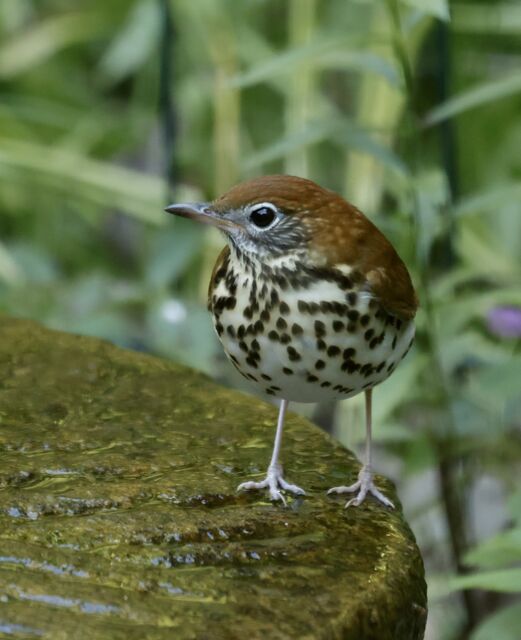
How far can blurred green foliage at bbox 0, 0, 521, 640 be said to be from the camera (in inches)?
107

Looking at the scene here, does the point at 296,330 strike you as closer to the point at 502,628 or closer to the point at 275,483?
the point at 275,483

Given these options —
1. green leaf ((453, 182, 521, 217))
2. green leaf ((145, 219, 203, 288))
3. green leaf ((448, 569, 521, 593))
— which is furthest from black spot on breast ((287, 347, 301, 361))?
green leaf ((145, 219, 203, 288))

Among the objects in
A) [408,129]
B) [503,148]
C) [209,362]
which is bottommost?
[209,362]

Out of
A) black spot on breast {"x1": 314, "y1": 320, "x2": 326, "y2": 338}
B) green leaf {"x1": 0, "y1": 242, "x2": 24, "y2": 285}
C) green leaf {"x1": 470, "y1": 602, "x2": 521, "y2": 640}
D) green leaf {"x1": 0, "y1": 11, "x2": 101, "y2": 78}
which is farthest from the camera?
green leaf {"x1": 0, "y1": 11, "x2": 101, "y2": 78}

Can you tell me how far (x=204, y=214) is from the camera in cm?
197

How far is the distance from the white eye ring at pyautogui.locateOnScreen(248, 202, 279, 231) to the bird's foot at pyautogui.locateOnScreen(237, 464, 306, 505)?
0.35 m

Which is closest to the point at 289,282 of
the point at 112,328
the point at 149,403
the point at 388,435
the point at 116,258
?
the point at 149,403

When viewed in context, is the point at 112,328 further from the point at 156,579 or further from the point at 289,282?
the point at 156,579

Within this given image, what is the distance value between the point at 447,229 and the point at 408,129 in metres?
0.23

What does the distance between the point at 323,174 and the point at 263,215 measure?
2.60 m

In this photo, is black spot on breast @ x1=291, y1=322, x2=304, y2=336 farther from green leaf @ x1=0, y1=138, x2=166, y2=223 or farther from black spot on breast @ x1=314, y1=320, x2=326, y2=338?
green leaf @ x1=0, y1=138, x2=166, y2=223

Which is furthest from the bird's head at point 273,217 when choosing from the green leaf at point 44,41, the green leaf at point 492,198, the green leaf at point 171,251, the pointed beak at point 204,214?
the green leaf at point 44,41

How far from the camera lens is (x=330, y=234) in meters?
1.95

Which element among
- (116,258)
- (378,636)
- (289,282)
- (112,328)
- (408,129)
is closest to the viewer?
(378,636)
